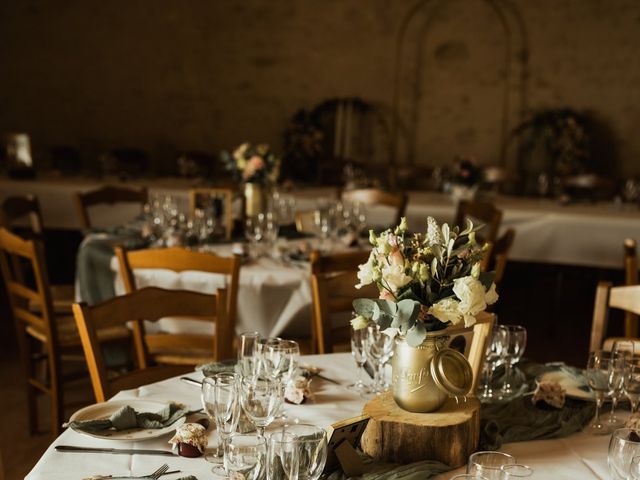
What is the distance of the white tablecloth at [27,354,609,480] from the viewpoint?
1732 millimetres

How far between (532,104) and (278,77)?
2.74 meters

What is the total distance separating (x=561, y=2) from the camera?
8211mm

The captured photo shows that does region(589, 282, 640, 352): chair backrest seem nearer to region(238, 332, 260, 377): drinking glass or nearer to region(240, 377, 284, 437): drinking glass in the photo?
region(238, 332, 260, 377): drinking glass

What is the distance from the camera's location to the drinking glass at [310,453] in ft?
4.92

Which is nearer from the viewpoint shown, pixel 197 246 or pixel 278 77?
pixel 197 246

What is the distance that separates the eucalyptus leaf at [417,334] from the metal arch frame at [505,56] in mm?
6689

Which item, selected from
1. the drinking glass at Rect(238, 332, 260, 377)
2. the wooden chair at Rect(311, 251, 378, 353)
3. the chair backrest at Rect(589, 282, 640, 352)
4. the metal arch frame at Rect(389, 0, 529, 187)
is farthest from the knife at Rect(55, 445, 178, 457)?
the metal arch frame at Rect(389, 0, 529, 187)

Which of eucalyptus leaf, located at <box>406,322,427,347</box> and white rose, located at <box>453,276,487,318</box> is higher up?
white rose, located at <box>453,276,487,318</box>

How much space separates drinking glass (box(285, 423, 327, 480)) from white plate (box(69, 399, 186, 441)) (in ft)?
1.61

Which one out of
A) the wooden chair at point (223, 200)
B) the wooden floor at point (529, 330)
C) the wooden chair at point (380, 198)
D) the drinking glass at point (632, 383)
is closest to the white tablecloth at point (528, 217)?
the wooden floor at point (529, 330)

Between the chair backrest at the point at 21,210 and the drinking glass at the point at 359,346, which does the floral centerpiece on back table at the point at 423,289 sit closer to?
the drinking glass at the point at 359,346

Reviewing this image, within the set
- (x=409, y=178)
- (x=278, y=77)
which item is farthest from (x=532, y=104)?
(x=278, y=77)

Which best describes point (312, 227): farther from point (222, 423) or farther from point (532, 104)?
point (532, 104)

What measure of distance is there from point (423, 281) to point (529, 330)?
4.17m
